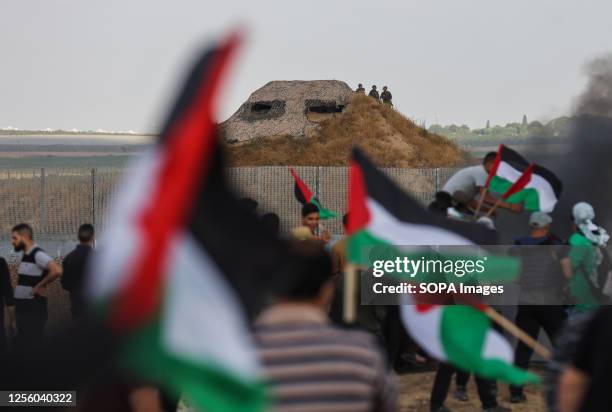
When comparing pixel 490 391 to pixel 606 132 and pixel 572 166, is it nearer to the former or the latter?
pixel 572 166

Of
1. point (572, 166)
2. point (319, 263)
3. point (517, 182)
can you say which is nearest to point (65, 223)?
point (572, 166)

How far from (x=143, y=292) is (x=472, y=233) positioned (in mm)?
3674

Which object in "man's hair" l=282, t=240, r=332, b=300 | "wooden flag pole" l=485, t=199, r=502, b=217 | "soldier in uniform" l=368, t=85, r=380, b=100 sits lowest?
"wooden flag pole" l=485, t=199, r=502, b=217

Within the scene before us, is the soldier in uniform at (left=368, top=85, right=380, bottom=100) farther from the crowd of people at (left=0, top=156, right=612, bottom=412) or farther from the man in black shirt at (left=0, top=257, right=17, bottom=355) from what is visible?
the man in black shirt at (left=0, top=257, right=17, bottom=355)

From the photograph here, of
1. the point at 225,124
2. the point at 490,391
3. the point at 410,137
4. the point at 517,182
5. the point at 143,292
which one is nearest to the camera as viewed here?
the point at 143,292

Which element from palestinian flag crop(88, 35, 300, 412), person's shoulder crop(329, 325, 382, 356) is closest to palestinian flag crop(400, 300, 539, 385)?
person's shoulder crop(329, 325, 382, 356)

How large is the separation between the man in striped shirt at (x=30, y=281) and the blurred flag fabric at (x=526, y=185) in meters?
4.53

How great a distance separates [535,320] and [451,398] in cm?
111

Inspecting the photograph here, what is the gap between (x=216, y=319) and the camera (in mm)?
3393

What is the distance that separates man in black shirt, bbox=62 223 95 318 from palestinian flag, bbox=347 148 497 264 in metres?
5.04

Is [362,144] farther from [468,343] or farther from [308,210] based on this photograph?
[468,343]

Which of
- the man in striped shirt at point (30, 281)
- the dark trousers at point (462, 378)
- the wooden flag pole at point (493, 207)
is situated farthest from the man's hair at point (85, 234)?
the wooden flag pole at point (493, 207)

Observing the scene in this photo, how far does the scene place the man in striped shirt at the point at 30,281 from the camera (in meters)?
11.3

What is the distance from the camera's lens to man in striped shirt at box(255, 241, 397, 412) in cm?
406
